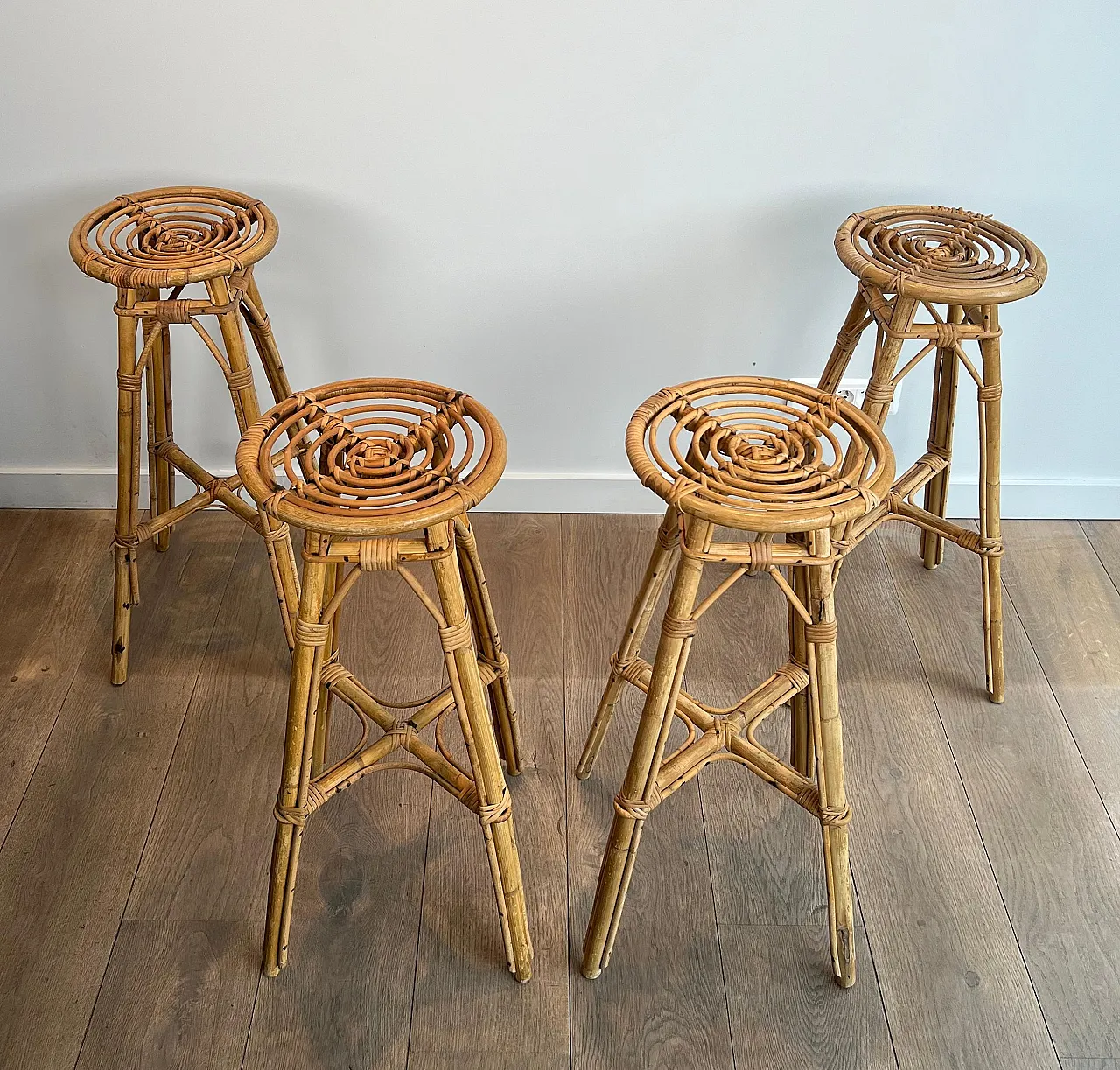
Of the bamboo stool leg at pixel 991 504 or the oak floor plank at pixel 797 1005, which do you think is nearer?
the oak floor plank at pixel 797 1005

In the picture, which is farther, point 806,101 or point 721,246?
point 721,246

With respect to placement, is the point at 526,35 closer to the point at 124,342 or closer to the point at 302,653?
the point at 124,342

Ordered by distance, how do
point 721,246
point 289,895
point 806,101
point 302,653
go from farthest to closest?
point 721,246 → point 806,101 → point 289,895 → point 302,653

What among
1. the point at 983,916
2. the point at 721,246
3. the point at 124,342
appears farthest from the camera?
the point at 721,246

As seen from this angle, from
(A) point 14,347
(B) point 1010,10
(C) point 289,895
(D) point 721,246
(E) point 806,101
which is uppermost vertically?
(B) point 1010,10

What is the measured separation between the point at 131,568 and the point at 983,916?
1501mm

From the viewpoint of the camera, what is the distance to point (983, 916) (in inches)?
61.7

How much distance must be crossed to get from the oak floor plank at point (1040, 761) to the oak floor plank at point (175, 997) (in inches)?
43.4

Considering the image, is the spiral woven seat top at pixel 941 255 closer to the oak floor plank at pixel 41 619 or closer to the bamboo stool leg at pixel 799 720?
the bamboo stool leg at pixel 799 720

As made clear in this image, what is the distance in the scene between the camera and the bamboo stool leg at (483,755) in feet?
4.18

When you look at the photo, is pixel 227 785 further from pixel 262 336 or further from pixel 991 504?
pixel 991 504

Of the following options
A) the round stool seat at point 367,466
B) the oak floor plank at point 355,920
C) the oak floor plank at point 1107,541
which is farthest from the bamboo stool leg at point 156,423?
the oak floor plank at point 1107,541

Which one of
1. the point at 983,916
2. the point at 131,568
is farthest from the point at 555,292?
the point at 983,916

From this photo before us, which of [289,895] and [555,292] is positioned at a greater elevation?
[555,292]
